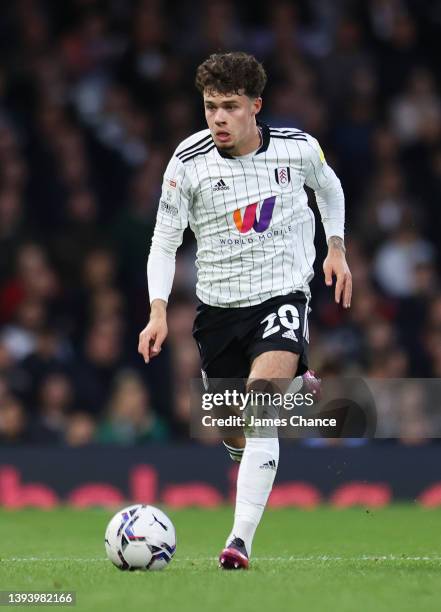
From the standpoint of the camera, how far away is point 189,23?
1529 centimetres

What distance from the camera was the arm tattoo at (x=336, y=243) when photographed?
693 centimetres

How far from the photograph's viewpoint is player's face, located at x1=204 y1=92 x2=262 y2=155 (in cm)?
661

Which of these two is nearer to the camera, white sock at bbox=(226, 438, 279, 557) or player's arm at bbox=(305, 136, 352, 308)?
white sock at bbox=(226, 438, 279, 557)

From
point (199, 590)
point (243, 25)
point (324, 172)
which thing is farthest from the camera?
point (243, 25)

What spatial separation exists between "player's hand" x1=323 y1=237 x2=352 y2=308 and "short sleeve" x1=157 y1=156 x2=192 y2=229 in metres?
0.71

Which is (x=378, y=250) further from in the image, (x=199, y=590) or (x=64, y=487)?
(x=199, y=590)

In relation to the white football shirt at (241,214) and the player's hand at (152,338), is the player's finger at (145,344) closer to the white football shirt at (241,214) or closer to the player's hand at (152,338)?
the player's hand at (152,338)

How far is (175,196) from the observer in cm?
680

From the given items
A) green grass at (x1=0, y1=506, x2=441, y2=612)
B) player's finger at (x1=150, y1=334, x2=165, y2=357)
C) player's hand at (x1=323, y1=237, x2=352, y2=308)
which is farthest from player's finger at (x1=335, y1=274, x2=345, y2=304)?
green grass at (x1=0, y1=506, x2=441, y2=612)

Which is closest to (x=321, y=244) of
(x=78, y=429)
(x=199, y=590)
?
(x=78, y=429)

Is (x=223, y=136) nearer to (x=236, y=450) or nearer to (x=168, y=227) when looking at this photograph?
(x=168, y=227)

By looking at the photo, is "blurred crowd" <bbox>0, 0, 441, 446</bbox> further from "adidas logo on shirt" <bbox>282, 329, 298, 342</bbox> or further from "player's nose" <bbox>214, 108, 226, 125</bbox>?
"player's nose" <bbox>214, 108, 226, 125</bbox>

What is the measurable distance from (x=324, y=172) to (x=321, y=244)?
5877 millimetres

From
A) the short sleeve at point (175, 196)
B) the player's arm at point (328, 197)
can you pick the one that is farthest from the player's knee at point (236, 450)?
the short sleeve at point (175, 196)
